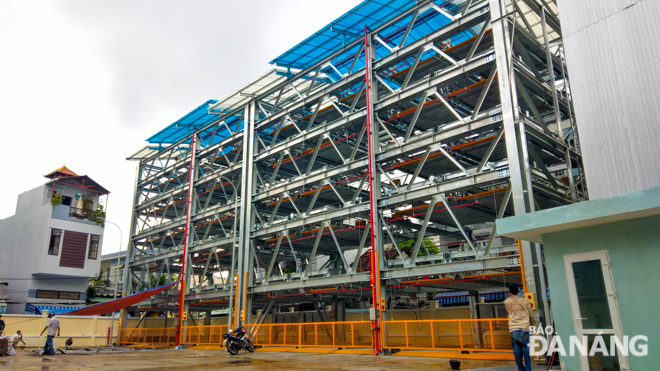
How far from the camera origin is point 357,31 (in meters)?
24.3

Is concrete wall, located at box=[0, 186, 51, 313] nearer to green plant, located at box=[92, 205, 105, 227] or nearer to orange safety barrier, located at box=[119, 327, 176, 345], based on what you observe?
green plant, located at box=[92, 205, 105, 227]

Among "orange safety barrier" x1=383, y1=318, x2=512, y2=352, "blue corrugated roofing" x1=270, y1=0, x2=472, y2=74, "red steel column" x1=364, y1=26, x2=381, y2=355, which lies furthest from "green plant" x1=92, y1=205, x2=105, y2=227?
"orange safety barrier" x1=383, y1=318, x2=512, y2=352

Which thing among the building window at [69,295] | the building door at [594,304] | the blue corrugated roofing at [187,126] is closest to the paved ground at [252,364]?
the building door at [594,304]

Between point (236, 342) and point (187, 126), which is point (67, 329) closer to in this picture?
point (236, 342)

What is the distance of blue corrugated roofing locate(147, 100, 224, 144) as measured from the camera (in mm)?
33250

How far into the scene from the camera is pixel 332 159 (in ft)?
93.9

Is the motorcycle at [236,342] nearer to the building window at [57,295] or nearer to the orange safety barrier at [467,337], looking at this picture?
the orange safety barrier at [467,337]

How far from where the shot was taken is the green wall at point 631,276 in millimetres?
8750

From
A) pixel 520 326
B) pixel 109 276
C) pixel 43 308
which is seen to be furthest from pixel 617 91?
pixel 109 276

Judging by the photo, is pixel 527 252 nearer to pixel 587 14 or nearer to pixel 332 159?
pixel 587 14

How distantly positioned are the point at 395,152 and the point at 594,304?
1261 centimetres

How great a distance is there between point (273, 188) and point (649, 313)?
68.7 feet

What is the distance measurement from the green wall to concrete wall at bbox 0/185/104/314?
3780 centimetres

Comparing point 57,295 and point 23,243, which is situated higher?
point 23,243
